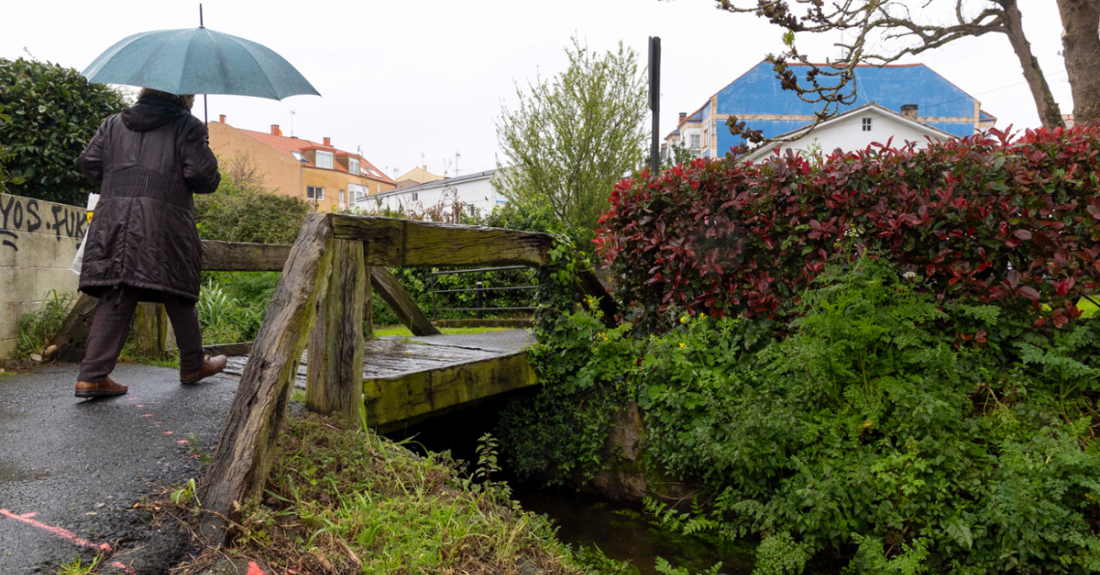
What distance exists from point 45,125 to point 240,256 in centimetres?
381

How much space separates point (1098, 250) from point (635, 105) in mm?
12320

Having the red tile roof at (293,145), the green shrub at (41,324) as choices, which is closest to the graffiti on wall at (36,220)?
the green shrub at (41,324)

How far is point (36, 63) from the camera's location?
7012 millimetres

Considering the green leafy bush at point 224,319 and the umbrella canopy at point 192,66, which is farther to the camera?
the green leafy bush at point 224,319

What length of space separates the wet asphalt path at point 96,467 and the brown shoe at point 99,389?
0.04 metres

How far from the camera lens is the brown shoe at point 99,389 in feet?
11.5

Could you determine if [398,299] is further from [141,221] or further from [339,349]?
[339,349]

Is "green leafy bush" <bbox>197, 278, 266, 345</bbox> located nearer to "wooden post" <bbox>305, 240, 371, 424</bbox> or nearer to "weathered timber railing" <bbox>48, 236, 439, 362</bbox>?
"weathered timber railing" <bbox>48, 236, 439, 362</bbox>

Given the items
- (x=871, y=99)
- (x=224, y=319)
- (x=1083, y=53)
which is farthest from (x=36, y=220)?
(x=871, y=99)

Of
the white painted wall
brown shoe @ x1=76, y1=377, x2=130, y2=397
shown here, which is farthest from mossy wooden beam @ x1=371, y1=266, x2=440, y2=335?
the white painted wall

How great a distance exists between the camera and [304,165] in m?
46.9

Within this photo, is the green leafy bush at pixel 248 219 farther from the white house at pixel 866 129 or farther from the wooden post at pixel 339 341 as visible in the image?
the white house at pixel 866 129

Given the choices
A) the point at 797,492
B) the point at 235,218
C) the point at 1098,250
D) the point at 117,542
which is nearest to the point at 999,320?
the point at 1098,250

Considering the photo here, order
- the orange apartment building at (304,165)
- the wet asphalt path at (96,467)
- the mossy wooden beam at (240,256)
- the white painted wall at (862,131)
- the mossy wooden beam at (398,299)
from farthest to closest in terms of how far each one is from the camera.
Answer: the orange apartment building at (304,165) < the white painted wall at (862,131) < the mossy wooden beam at (398,299) < the mossy wooden beam at (240,256) < the wet asphalt path at (96,467)
